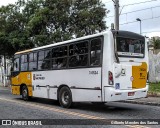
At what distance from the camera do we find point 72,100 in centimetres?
1399

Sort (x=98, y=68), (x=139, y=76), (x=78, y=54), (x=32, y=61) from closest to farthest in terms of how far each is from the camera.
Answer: (x=98, y=68) → (x=139, y=76) → (x=78, y=54) → (x=32, y=61)

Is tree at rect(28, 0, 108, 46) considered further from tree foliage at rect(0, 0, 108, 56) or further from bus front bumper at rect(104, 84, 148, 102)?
bus front bumper at rect(104, 84, 148, 102)

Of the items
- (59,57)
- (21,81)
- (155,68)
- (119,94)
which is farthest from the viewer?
(155,68)

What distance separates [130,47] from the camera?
13.2m

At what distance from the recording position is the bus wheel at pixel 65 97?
1421 cm

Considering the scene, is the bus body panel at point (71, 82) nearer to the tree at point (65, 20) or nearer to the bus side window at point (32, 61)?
Answer: the bus side window at point (32, 61)

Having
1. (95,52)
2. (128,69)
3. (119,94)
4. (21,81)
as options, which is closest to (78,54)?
(95,52)

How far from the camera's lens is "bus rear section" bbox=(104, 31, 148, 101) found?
1233 cm

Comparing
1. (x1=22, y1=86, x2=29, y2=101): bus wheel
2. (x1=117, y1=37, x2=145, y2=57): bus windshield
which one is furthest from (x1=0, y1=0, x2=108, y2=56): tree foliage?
(x1=117, y1=37, x2=145, y2=57): bus windshield

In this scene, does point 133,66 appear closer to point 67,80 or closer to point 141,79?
point 141,79

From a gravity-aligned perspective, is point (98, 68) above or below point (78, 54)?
below

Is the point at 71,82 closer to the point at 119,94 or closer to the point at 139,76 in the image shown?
the point at 119,94

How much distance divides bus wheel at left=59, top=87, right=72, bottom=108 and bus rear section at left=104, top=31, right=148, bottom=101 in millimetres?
2344

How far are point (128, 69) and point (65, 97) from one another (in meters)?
3.20
